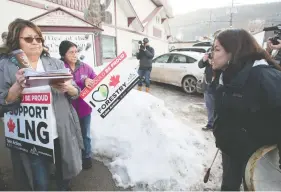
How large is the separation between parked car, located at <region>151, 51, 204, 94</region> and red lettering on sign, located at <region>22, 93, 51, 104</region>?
6658 mm

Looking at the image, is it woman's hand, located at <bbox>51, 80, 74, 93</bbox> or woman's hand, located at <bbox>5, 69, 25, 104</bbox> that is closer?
woman's hand, located at <bbox>5, 69, 25, 104</bbox>

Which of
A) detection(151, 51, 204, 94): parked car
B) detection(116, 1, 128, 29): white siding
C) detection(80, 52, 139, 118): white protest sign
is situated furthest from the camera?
detection(116, 1, 128, 29): white siding

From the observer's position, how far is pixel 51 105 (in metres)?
1.71

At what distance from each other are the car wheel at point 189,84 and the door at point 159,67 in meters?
1.22

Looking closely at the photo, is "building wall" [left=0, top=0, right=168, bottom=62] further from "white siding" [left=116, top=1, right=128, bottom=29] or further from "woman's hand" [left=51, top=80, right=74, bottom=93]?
"woman's hand" [left=51, top=80, right=74, bottom=93]

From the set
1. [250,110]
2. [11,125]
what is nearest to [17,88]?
[11,125]

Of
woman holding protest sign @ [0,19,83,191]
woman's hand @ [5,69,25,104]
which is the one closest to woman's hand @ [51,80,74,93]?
woman holding protest sign @ [0,19,83,191]

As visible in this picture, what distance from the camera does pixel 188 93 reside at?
8.06m

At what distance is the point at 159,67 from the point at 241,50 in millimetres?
7372

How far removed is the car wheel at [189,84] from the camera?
780cm

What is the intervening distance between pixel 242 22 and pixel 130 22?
54.0m

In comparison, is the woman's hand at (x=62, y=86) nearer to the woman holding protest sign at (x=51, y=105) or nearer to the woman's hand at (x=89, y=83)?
the woman holding protest sign at (x=51, y=105)

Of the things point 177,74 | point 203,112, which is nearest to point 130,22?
point 177,74

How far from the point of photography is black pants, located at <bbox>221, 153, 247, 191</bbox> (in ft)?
6.16
